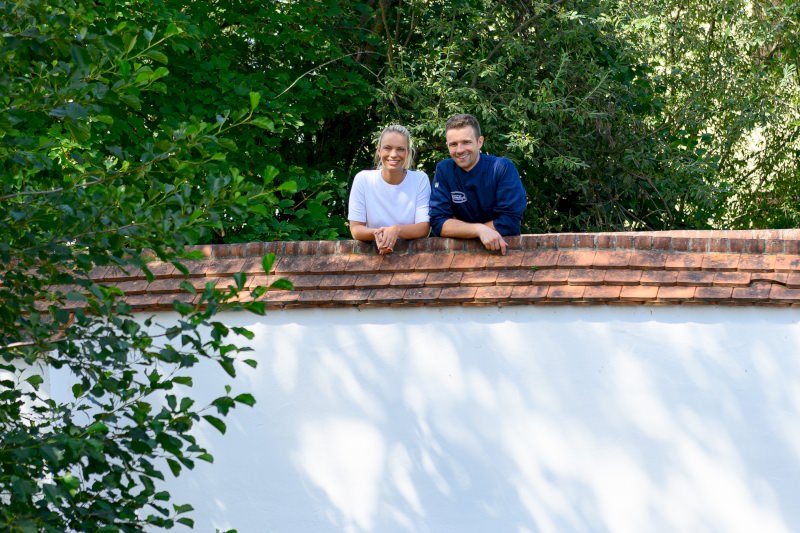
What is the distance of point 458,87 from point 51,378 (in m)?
4.93

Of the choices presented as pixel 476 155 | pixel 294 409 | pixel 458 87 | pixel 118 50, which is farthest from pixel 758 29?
pixel 118 50

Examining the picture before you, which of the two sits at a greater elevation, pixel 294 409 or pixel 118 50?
pixel 118 50

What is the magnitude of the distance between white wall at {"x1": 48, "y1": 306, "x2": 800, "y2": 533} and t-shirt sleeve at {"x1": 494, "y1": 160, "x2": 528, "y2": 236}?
51 centimetres

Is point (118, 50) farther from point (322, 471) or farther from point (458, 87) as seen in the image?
point (458, 87)

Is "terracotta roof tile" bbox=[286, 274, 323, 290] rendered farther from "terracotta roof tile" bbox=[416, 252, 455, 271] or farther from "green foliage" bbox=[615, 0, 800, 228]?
"green foliage" bbox=[615, 0, 800, 228]

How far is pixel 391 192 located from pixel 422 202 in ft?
0.62

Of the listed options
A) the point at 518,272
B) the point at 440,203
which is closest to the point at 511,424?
the point at 518,272

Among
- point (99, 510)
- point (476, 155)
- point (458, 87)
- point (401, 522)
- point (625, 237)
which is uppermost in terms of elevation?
point (458, 87)

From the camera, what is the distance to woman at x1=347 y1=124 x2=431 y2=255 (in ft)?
21.9

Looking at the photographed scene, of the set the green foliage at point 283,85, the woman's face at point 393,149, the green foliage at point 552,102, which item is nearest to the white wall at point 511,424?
the woman's face at point 393,149

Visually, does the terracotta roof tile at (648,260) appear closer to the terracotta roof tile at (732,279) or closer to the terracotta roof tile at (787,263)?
the terracotta roof tile at (732,279)

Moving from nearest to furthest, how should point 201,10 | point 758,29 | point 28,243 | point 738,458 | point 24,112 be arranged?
point 24,112 → point 28,243 → point 738,458 → point 201,10 → point 758,29

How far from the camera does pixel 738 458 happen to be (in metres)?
6.02

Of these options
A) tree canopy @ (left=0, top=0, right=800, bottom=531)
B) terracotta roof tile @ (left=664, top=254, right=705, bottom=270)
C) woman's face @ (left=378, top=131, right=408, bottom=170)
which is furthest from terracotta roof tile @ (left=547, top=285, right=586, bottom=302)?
tree canopy @ (left=0, top=0, right=800, bottom=531)
